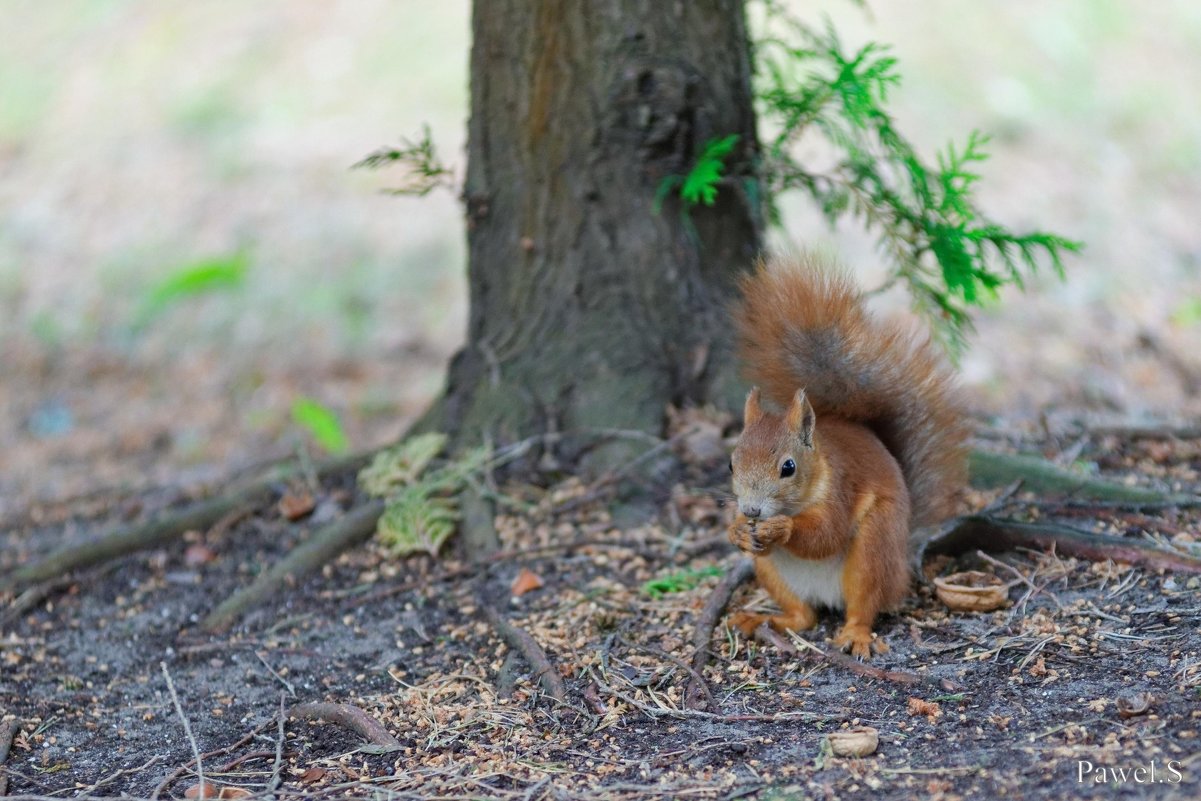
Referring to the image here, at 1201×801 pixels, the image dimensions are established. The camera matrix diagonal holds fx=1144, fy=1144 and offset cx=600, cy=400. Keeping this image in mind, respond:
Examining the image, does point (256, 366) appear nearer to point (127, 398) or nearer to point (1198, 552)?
point (127, 398)

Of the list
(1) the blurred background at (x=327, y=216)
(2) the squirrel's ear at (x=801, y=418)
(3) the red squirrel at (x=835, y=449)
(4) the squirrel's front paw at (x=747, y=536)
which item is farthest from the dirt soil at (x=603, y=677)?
(1) the blurred background at (x=327, y=216)

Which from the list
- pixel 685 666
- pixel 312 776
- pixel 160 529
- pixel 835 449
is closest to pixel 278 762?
pixel 312 776

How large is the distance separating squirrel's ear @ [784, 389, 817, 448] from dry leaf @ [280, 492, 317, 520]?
5.44 feet

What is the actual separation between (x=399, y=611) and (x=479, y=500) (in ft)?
1.43

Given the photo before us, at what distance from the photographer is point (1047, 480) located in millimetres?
2924

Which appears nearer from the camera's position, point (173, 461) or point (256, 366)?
point (173, 461)

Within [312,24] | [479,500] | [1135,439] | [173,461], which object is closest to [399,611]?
[479,500]

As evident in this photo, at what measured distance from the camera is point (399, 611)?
282cm

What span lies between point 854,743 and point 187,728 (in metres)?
1.20

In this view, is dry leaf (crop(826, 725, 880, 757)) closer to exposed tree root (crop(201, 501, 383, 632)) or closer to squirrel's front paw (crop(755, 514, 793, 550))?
squirrel's front paw (crop(755, 514, 793, 550))

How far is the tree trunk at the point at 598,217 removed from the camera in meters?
3.05

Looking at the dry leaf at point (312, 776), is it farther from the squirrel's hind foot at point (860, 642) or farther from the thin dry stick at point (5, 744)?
the squirrel's hind foot at point (860, 642)

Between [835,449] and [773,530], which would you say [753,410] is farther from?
[773,530]

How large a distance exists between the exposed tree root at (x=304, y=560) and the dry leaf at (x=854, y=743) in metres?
1.62
